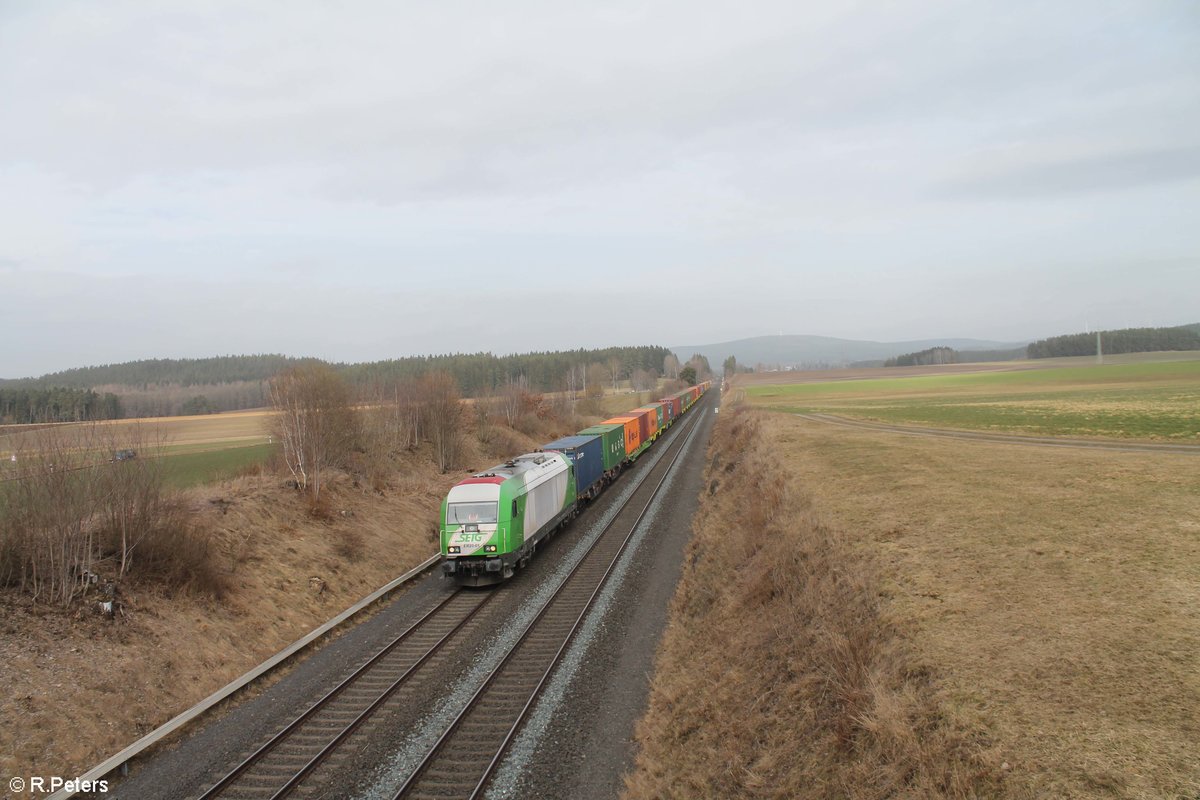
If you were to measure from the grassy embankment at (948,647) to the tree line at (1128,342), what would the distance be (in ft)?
518

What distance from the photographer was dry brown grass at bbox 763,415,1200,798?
642 centimetres

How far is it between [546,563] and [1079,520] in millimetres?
14684

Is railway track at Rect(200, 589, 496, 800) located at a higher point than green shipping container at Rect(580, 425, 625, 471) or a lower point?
lower

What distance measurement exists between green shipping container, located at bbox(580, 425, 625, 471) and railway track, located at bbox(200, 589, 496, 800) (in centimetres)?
1801

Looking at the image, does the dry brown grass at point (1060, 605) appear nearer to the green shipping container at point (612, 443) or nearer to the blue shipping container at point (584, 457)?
the blue shipping container at point (584, 457)

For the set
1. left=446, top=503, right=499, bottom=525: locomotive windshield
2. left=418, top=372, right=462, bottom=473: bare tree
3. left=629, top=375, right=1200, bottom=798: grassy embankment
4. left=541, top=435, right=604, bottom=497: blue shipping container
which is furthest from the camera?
left=418, top=372, right=462, bottom=473: bare tree

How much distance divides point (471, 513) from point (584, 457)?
10641mm

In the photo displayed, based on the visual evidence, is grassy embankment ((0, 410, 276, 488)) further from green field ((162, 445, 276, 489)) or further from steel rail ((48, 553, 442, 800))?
steel rail ((48, 553, 442, 800))

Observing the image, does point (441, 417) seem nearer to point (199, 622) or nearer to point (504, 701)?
point (199, 622)

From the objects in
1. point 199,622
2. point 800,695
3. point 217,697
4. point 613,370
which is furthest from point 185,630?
point 613,370

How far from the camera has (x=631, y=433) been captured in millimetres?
42000

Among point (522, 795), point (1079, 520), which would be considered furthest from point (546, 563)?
point (1079, 520)

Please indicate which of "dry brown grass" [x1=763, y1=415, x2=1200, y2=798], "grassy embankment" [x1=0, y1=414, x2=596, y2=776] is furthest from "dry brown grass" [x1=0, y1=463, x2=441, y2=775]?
"dry brown grass" [x1=763, y1=415, x2=1200, y2=798]

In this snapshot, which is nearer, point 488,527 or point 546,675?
point 546,675
